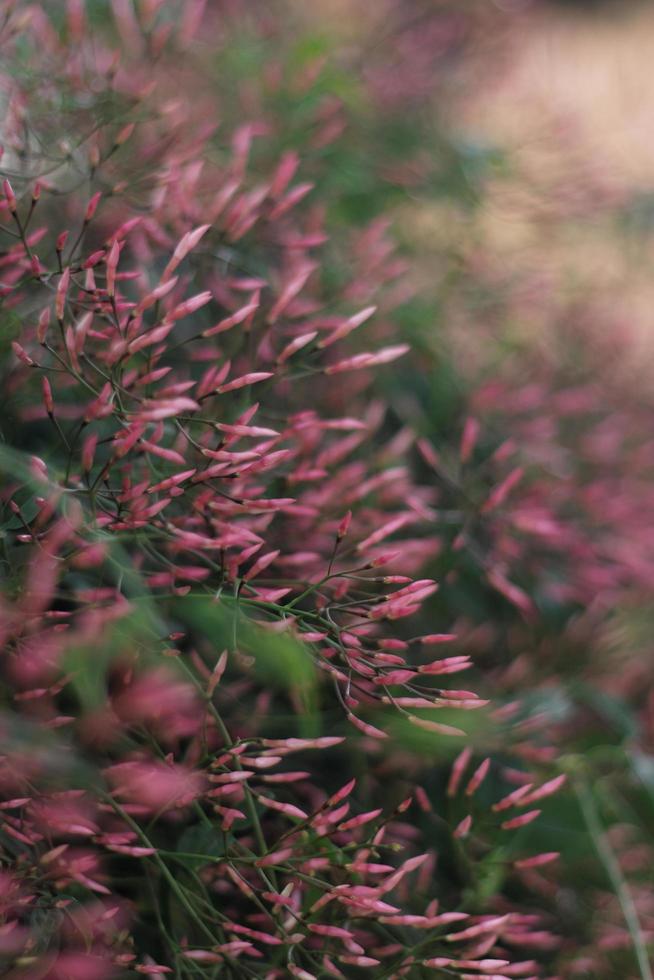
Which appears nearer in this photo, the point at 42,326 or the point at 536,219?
the point at 42,326

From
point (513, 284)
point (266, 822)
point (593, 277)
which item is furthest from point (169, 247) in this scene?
point (593, 277)

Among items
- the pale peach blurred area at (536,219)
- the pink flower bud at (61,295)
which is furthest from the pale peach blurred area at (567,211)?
the pink flower bud at (61,295)

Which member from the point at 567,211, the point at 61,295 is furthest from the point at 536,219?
the point at 61,295

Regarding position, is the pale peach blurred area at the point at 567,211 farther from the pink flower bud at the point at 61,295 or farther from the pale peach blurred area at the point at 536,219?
the pink flower bud at the point at 61,295

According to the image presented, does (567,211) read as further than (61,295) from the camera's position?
Yes

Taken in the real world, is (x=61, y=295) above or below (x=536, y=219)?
above

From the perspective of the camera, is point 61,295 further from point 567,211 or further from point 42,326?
point 567,211

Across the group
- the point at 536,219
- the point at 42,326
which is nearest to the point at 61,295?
the point at 42,326

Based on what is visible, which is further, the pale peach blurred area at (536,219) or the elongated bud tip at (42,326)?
the pale peach blurred area at (536,219)

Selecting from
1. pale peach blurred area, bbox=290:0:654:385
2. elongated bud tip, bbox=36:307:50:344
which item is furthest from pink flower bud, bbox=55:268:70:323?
pale peach blurred area, bbox=290:0:654:385

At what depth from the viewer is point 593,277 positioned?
1.10 meters

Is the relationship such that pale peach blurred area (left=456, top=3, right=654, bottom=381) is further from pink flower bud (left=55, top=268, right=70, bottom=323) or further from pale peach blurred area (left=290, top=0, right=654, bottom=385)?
pink flower bud (left=55, top=268, right=70, bottom=323)

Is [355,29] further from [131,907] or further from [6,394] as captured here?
[131,907]

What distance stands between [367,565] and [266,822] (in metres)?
0.16
